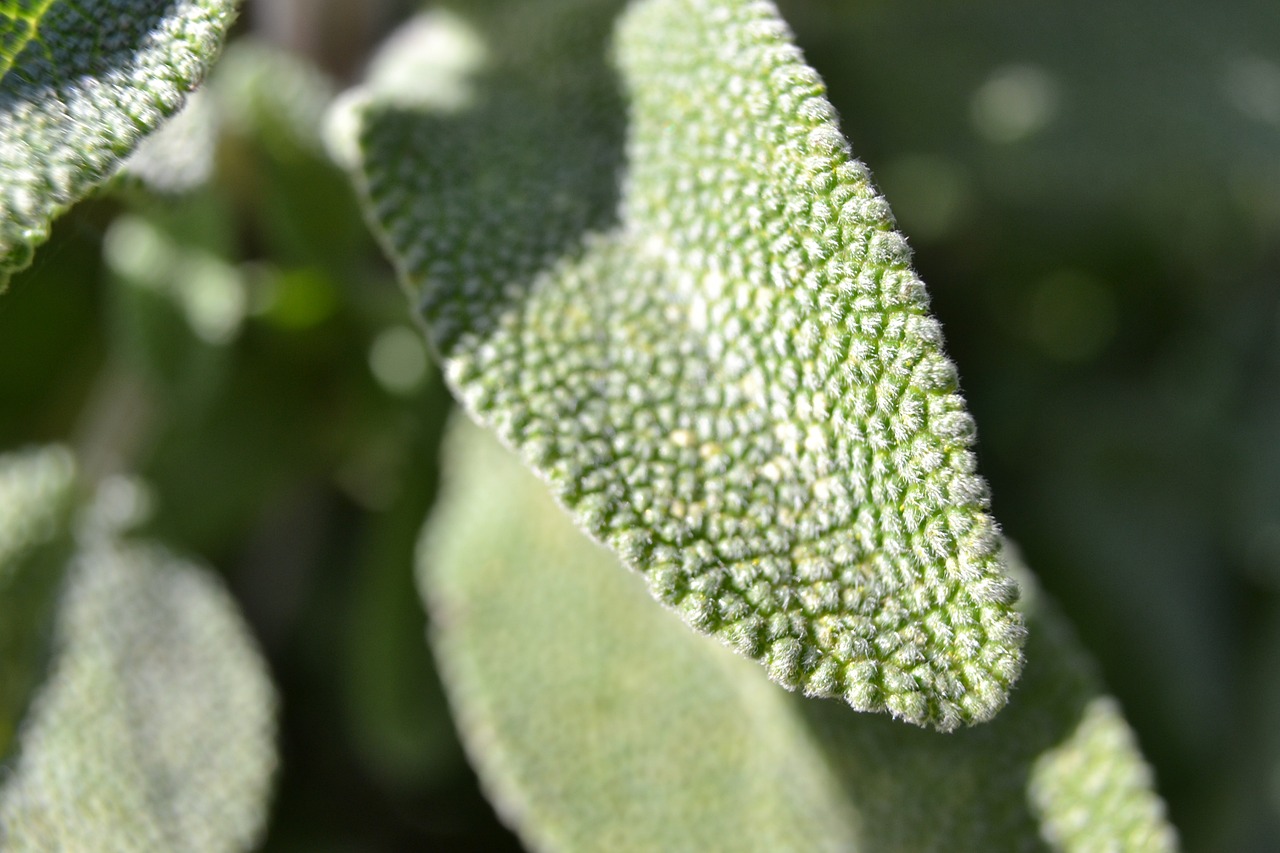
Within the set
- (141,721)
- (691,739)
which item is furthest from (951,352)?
(141,721)

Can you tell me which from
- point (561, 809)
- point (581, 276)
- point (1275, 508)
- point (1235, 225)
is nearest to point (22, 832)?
point (561, 809)

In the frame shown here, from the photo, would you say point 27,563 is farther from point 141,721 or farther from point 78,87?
point 78,87

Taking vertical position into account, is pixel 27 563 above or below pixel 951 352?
above

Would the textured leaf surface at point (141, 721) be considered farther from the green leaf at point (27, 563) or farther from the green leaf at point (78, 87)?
the green leaf at point (78, 87)

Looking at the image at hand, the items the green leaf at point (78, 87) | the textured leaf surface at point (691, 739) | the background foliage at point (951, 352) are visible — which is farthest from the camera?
the background foliage at point (951, 352)

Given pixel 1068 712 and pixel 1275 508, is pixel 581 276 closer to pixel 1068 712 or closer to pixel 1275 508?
pixel 1068 712

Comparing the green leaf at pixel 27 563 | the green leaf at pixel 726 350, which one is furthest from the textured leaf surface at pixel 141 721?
the green leaf at pixel 726 350
